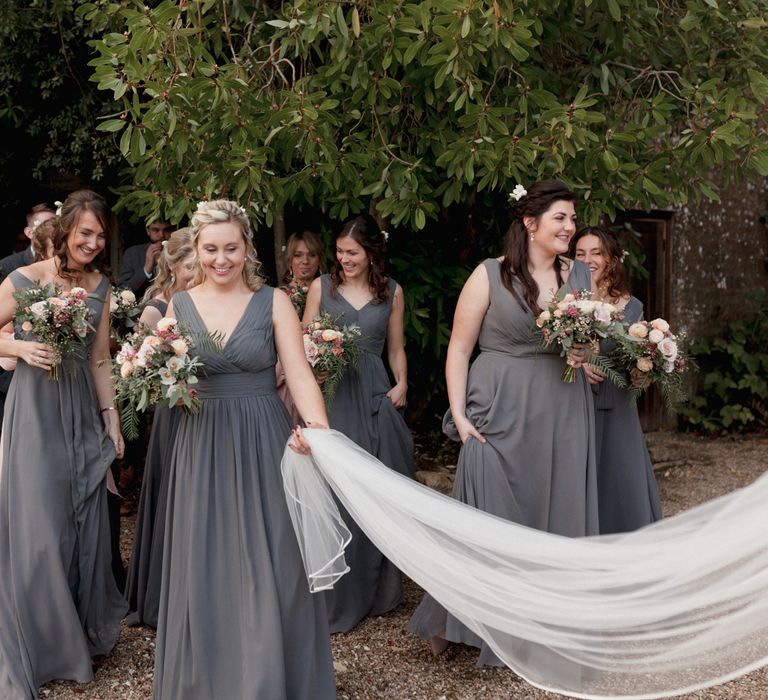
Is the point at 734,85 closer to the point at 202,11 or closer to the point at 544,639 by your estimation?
the point at 202,11

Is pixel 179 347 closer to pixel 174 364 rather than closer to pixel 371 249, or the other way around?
pixel 174 364

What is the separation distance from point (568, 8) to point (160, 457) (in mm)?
3777

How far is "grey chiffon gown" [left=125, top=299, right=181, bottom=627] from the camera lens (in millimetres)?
5324

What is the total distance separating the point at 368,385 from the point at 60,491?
77.0 inches

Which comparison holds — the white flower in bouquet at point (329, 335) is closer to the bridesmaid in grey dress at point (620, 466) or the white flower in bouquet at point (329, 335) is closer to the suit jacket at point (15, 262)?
the bridesmaid in grey dress at point (620, 466)

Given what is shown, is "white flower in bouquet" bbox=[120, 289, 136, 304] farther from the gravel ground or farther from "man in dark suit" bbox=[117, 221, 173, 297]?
"man in dark suit" bbox=[117, 221, 173, 297]

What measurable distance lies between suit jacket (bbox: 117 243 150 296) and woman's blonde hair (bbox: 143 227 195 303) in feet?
9.08

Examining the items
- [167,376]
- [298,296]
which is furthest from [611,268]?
[167,376]

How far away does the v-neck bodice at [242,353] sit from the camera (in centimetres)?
407

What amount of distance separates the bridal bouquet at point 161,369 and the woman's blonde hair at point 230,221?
1.30 ft

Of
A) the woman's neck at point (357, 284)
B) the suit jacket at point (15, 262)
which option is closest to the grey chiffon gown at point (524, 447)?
the woman's neck at point (357, 284)

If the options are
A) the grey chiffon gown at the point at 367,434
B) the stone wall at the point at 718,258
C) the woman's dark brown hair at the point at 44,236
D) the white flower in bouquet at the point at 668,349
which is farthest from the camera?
the stone wall at the point at 718,258

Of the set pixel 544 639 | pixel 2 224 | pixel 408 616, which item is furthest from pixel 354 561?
pixel 2 224

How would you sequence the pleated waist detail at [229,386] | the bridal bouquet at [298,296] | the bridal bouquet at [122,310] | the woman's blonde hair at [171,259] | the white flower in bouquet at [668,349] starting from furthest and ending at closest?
the bridal bouquet at [298,296] → the bridal bouquet at [122,310] → the woman's blonde hair at [171,259] → the white flower in bouquet at [668,349] → the pleated waist detail at [229,386]
